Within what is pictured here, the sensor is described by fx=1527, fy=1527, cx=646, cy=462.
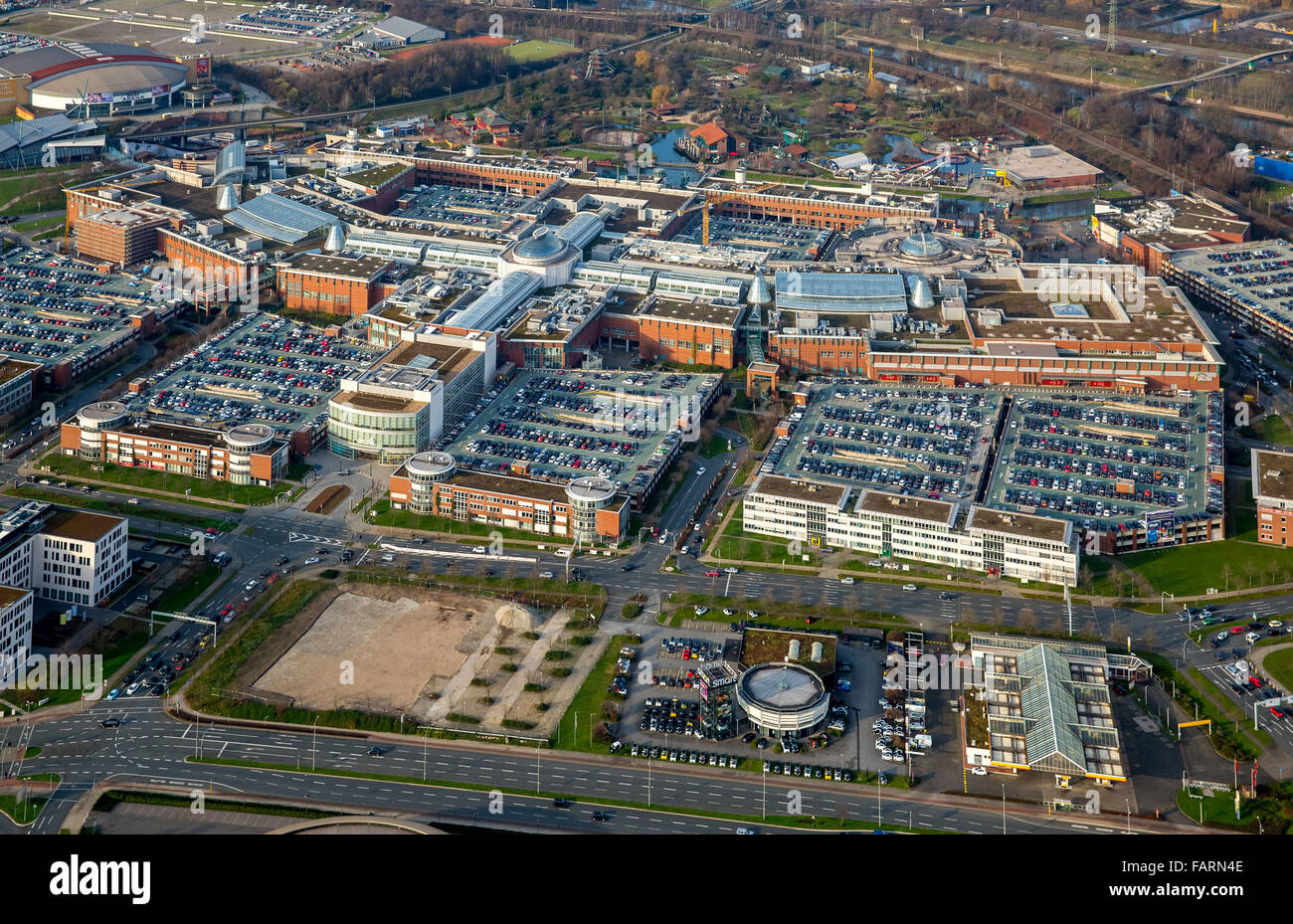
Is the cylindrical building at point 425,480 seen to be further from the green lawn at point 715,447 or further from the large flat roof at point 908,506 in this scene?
the large flat roof at point 908,506

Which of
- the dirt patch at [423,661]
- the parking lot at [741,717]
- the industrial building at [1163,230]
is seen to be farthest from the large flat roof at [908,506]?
the industrial building at [1163,230]

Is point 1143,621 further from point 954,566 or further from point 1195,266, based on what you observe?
point 1195,266

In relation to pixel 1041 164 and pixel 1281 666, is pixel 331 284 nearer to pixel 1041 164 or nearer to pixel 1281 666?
pixel 1281 666

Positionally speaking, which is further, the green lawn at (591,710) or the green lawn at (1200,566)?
the green lawn at (1200,566)

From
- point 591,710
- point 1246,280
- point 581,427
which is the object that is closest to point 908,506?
point 581,427

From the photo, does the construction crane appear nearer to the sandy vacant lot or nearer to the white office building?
the white office building

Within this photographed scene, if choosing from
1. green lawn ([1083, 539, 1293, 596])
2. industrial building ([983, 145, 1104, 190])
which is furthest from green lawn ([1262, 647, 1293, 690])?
industrial building ([983, 145, 1104, 190])

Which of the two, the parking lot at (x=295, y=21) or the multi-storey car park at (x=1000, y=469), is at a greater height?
the parking lot at (x=295, y=21)
